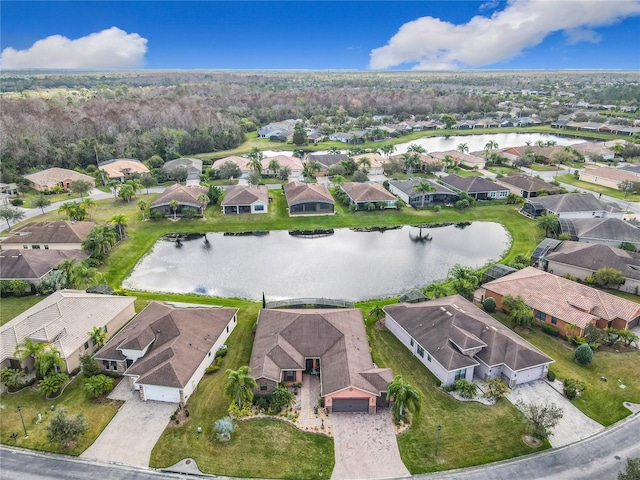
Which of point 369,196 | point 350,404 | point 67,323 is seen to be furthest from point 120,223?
point 350,404

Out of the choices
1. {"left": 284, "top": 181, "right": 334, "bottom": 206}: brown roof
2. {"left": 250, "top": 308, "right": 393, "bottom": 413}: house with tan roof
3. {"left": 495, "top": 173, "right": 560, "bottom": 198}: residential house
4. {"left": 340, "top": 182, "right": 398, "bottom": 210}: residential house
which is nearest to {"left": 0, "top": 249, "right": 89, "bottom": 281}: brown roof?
{"left": 250, "top": 308, "right": 393, "bottom": 413}: house with tan roof

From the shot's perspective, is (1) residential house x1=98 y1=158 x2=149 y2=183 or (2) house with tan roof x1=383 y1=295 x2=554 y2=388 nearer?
(2) house with tan roof x1=383 y1=295 x2=554 y2=388

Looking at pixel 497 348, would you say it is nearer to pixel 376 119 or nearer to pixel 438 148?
pixel 438 148

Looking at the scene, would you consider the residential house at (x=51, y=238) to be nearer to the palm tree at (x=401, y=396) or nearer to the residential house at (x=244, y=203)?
the residential house at (x=244, y=203)

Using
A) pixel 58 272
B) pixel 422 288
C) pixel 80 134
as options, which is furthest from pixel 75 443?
pixel 80 134

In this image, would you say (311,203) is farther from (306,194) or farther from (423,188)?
(423,188)

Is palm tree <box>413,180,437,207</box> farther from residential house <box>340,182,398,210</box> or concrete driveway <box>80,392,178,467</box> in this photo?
concrete driveway <box>80,392,178,467</box>
